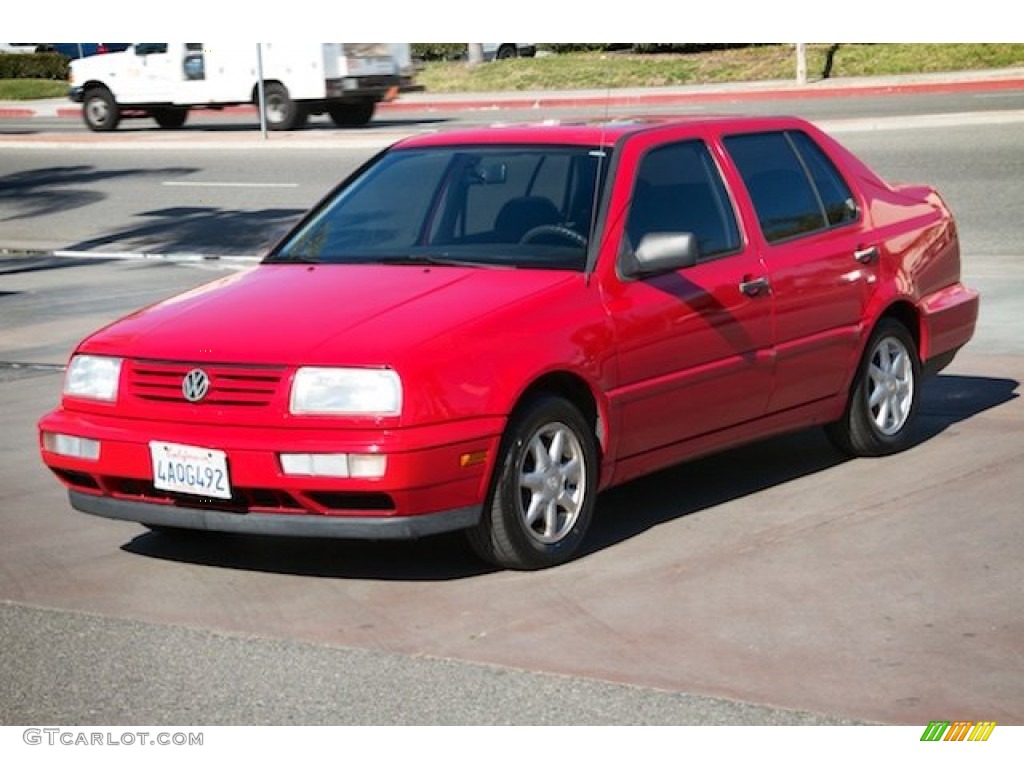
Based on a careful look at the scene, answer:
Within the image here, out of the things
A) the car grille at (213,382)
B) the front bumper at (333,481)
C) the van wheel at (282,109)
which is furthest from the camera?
the van wheel at (282,109)

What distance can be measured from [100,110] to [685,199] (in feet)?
91.1

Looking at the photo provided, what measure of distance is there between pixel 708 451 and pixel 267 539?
67.4 inches

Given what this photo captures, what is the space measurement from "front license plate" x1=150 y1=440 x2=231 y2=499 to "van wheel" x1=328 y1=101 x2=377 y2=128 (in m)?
26.0

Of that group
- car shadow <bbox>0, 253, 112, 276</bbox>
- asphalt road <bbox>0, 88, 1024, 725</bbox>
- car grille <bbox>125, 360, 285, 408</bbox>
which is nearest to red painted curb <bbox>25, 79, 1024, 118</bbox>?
car shadow <bbox>0, 253, 112, 276</bbox>

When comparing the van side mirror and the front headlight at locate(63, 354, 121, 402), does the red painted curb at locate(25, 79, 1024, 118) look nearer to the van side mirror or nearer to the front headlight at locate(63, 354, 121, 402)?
the van side mirror

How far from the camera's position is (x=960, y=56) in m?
36.0

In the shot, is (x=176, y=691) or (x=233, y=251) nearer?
(x=176, y=691)

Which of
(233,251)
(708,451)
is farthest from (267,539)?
(233,251)

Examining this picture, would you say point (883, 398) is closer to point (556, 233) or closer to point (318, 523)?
point (556, 233)

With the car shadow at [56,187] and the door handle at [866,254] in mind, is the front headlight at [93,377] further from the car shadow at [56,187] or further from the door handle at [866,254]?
the car shadow at [56,187]

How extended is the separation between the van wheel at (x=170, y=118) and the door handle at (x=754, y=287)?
27.8 metres

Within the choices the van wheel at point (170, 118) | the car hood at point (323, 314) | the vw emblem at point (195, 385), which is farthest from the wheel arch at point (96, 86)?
the vw emblem at point (195, 385)

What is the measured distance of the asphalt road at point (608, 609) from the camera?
5.26 m
